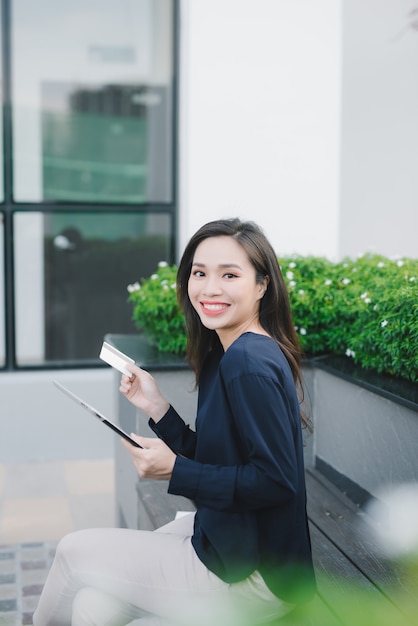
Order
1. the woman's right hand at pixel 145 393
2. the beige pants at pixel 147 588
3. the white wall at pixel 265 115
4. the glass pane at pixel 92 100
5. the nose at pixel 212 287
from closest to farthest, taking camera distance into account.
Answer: the beige pants at pixel 147 588, the nose at pixel 212 287, the woman's right hand at pixel 145 393, the white wall at pixel 265 115, the glass pane at pixel 92 100

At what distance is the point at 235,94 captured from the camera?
5738mm

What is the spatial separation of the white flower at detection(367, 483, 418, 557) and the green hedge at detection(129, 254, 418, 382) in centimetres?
44

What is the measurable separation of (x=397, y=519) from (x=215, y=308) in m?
1.35

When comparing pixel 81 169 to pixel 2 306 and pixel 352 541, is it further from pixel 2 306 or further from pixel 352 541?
pixel 352 541

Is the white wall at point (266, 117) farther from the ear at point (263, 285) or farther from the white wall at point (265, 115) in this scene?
the ear at point (263, 285)

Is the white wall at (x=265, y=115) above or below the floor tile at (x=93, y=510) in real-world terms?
above

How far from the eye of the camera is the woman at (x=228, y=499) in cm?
199

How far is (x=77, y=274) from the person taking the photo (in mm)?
6113

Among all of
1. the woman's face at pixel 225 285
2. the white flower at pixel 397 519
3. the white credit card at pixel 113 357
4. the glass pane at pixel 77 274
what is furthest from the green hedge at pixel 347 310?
the glass pane at pixel 77 274

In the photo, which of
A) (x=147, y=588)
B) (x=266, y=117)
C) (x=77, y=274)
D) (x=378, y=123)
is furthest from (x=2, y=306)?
(x=147, y=588)

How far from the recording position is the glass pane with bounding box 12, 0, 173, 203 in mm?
5891

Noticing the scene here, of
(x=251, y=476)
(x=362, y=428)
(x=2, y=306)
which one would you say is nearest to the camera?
(x=251, y=476)

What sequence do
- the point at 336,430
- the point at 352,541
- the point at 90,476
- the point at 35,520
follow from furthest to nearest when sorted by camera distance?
the point at 90,476 < the point at 35,520 < the point at 336,430 < the point at 352,541

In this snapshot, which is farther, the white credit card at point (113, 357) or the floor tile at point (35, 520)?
the floor tile at point (35, 520)
